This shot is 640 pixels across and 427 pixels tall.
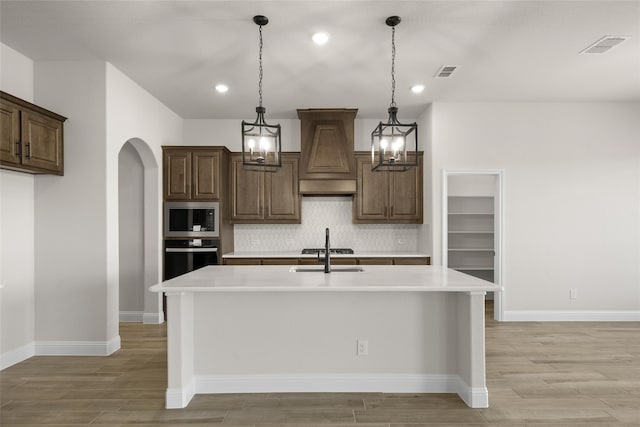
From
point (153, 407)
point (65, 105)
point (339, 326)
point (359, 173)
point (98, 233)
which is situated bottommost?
point (153, 407)

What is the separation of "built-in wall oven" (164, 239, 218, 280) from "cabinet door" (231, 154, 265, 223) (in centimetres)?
63

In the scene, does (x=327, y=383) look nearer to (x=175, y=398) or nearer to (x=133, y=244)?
(x=175, y=398)

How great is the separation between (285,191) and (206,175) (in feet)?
3.57

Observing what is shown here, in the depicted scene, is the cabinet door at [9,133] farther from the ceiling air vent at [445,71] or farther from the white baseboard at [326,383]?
the ceiling air vent at [445,71]

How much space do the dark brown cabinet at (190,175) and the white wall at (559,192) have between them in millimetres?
2818

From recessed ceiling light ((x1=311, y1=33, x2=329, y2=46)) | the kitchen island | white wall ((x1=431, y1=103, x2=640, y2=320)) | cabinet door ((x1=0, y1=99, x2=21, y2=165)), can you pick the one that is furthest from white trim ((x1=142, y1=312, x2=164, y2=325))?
recessed ceiling light ((x1=311, y1=33, x2=329, y2=46))

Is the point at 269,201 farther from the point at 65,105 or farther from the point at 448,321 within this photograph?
the point at 448,321

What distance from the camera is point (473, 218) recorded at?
22.5 ft

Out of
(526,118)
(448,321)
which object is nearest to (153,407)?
(448,321)

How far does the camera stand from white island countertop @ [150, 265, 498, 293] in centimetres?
266

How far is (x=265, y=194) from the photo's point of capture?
582 cm

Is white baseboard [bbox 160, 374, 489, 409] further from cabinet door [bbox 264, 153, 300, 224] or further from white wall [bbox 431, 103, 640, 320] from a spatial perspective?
cabinet door [bbox 264, 153, 300, 224]

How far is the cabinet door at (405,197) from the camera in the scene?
5.79 m

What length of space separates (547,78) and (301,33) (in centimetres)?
281
